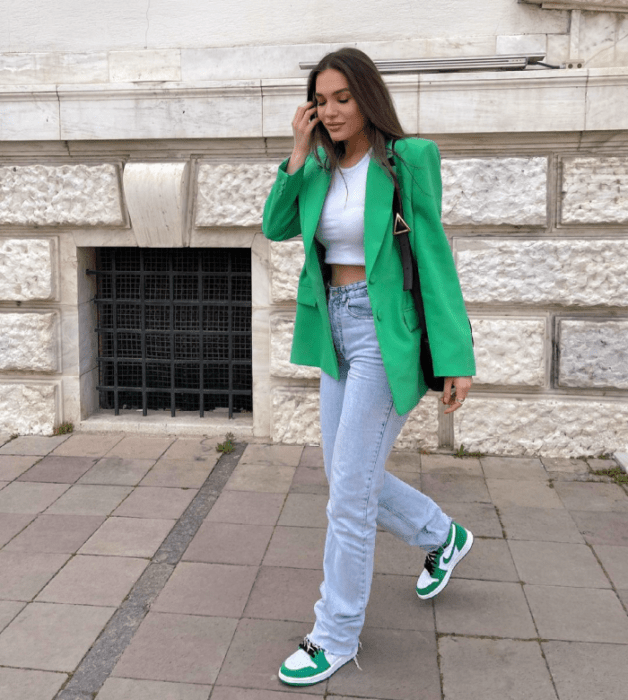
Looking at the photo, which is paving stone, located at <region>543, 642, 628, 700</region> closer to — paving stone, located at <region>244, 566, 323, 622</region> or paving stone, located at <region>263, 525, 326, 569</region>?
paving stone, located at <region>244, 566, 323, 622</region>

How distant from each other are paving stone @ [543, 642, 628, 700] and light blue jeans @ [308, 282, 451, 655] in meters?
0.63

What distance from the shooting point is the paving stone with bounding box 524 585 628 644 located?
263 centimetres

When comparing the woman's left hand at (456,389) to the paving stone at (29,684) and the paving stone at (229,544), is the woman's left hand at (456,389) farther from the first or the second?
the paving stone at (29,684)

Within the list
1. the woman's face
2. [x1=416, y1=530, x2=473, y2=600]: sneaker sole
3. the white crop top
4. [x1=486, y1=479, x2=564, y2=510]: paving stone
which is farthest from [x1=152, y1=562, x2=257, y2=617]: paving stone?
the woman's face

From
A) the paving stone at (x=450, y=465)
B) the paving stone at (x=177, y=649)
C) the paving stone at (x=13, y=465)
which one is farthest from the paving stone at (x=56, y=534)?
the paving stone at (x=450, y=465)

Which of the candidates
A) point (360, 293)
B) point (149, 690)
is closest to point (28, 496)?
point (149, 690)

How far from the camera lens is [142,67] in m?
4.73

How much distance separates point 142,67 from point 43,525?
278 cm

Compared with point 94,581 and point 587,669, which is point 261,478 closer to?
point 94,581

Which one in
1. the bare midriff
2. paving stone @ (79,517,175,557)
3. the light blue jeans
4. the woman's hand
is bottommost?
paving stone @ (79,517,175,557)

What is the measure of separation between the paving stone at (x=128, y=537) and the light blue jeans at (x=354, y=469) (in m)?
1.15

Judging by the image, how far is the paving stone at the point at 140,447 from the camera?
4.60 metres

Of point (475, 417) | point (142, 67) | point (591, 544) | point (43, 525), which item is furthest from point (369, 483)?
point (142, 67)

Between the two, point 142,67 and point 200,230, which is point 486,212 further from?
point 142,67
